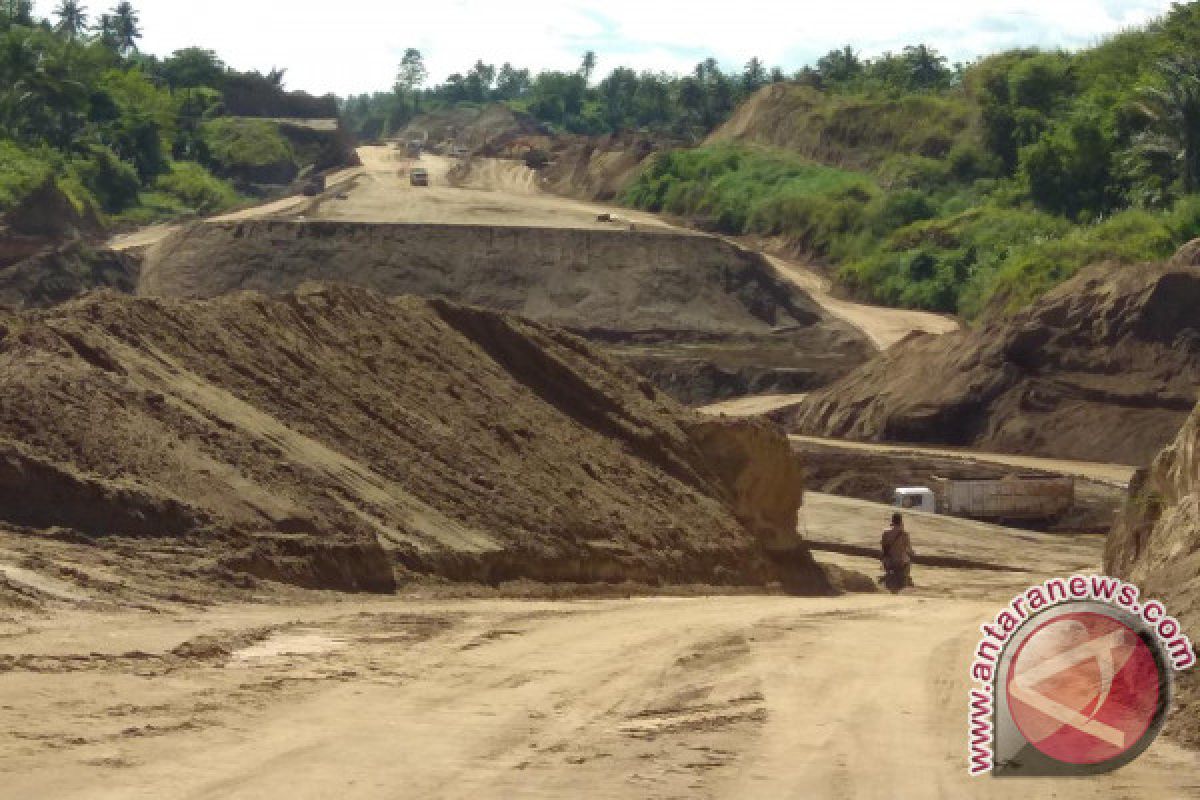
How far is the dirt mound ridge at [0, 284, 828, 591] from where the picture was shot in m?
16.9

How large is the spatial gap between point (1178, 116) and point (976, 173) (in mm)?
20398

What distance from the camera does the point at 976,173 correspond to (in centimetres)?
8681

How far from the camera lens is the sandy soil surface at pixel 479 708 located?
917cm

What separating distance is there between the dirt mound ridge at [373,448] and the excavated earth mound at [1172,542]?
20.0ft

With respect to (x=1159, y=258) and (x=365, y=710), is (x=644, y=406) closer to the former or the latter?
(x=365, y=710)

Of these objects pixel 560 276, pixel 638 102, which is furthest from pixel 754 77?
pixel 560 276

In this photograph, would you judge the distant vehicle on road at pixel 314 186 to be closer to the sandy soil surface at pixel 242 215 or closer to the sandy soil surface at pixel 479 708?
the sandy soil surface at pixel 242 215

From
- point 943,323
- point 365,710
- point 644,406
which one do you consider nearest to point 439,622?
point 365,710

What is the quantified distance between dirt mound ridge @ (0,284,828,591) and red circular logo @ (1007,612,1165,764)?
8.57 m

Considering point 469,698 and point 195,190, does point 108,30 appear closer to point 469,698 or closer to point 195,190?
point 195,190

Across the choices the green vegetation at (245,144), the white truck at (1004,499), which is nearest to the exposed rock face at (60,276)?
the white truck at (1004,499)

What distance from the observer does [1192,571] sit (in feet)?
41.9

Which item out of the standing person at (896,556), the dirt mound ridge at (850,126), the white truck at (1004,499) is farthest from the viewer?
the dirt mound ridge at (850,126)

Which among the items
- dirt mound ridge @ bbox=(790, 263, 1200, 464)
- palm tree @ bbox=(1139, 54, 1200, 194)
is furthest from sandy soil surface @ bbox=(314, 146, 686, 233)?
dirt mound ridge @ bbox=(790, 263, 1200, 464)
